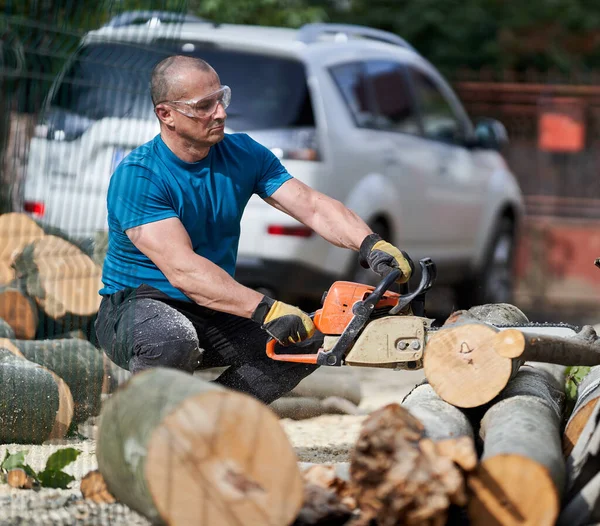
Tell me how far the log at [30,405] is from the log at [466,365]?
1856mm

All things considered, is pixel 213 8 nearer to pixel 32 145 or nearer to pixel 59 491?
pixel 32 145

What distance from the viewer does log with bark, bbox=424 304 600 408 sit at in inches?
146

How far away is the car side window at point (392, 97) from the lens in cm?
800

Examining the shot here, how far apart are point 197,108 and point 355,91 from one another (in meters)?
3.45

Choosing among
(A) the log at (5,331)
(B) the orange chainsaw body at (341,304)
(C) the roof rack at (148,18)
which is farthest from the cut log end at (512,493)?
(C) the roof rack at (148,18)

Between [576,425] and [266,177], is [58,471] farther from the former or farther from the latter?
[576,425]

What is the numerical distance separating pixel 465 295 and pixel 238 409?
6974 millimetres

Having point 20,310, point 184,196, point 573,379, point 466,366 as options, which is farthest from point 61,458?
point 573,379

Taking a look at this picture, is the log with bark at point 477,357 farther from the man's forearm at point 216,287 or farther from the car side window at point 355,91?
the car side window at point 355,91

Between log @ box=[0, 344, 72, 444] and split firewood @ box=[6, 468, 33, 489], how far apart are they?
560 mm

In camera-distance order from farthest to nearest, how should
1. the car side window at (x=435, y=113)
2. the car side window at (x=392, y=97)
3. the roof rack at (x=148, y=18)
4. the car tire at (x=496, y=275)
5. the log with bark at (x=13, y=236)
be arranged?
the car tire at (x=496, y=275) → the car side window at (x=435, y=113) → the car side window at (x=392, y=97) → the log with bark at (x=13, y=236) → the roof rack at (x=148, y=18)

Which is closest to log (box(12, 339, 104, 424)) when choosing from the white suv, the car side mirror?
the white suv

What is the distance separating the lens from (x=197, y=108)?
4.36 meters

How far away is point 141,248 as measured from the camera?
421cm
